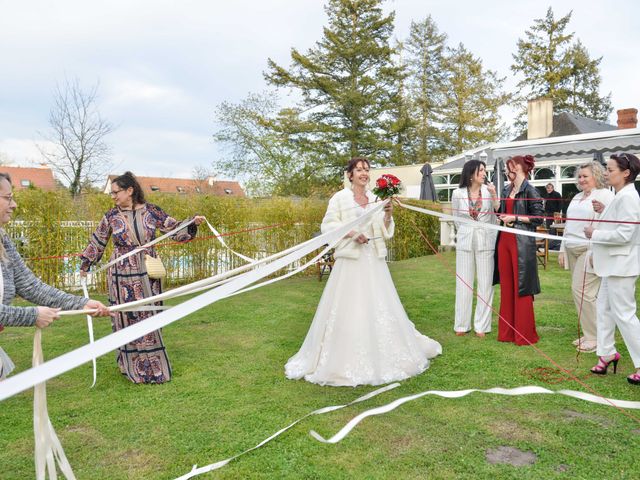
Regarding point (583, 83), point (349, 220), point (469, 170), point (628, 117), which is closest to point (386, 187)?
point (349, 220)

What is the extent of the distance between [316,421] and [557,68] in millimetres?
37739

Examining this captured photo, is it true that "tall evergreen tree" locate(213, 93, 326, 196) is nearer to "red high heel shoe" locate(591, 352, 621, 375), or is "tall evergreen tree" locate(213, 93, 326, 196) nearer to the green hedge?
the green hedge

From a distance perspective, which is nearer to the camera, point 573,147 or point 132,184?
point 132,184

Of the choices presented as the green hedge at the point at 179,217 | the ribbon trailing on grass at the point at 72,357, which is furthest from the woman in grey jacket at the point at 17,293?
the green hedge at the point at 179,217

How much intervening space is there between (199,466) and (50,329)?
5.44m

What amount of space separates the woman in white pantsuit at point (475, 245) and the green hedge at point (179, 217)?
11.6 ft

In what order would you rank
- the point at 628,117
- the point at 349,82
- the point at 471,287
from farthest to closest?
the point at 349,82, the point at 628,117, the point at 471,287

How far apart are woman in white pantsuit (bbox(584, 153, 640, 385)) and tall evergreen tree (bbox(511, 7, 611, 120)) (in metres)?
34.0

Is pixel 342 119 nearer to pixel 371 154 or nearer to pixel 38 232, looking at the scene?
pixel 371 154

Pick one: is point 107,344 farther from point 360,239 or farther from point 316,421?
point 360,239

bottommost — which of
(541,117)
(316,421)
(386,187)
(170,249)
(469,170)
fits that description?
(316,421)

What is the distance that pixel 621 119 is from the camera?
67.5ft

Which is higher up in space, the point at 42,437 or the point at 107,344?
the point at 107,344

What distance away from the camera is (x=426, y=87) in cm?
3562
